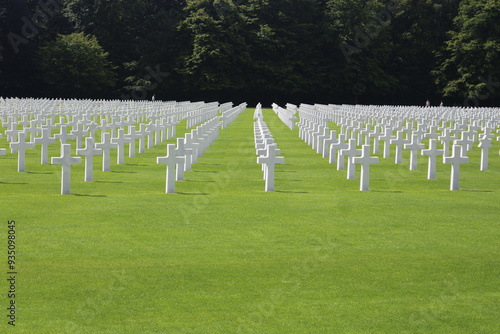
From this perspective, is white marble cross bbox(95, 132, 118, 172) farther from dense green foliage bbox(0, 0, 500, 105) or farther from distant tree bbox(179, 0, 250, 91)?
distant tree bbox(179, 0, 250, 91)

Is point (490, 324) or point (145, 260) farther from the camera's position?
point (145, 260)

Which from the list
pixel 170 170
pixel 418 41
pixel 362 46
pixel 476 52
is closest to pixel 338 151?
pixel 170 170

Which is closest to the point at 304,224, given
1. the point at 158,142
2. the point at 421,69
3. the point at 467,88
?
the point at 158,142

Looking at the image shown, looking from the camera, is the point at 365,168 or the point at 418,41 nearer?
the point at 365,168

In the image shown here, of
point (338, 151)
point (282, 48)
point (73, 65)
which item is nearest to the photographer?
point (338, 151)

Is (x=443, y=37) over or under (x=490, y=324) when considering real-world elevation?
over

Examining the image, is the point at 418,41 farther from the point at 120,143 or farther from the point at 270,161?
the point at 270,161

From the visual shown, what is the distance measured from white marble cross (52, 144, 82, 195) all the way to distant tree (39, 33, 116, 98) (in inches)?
2241

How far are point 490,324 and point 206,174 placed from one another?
9990 millimetres

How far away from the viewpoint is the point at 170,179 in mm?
12391

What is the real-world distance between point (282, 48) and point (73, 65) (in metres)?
20.1

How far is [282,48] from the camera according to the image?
75.7 m

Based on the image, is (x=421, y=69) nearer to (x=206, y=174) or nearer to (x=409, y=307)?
(x=206, y=174)

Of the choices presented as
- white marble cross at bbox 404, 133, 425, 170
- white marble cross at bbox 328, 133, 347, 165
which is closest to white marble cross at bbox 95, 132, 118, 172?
white marble cross at bbox 328, 133, 347, 165
